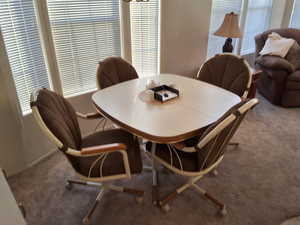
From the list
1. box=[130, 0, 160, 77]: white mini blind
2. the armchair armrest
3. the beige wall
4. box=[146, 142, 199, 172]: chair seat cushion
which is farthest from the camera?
the armchair armrest

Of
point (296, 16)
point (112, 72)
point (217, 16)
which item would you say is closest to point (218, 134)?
point (112, 72)

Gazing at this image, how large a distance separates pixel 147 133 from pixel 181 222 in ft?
2.56

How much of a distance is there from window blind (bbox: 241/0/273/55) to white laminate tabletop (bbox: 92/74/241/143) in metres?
2.64

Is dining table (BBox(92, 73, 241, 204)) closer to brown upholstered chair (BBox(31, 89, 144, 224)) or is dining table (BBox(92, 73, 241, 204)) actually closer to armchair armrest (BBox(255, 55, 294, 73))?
brown upholstered chair (BBox(31, 89, 144, 224))

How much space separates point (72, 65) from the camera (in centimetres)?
248

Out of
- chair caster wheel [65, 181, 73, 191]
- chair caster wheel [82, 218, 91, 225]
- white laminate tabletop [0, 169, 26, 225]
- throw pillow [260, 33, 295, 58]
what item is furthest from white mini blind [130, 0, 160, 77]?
white laminate tabletop [0, 169, 26, 225]

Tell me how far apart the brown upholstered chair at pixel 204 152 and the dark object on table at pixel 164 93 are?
37cm

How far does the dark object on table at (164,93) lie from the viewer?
1844 millimetres

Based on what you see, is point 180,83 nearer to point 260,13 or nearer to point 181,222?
point 181,222

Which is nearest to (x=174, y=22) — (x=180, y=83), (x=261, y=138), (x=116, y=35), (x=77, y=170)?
(x=116, y=35)

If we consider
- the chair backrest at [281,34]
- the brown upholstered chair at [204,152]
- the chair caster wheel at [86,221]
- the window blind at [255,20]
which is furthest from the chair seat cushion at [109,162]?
the window blind at [255,20]

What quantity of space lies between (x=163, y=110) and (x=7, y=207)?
1.08 m

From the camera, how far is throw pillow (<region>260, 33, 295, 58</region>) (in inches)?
137

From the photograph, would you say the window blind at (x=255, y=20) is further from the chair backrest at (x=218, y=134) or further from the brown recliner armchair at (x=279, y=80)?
the chair backrest at (x=218, y=134)
